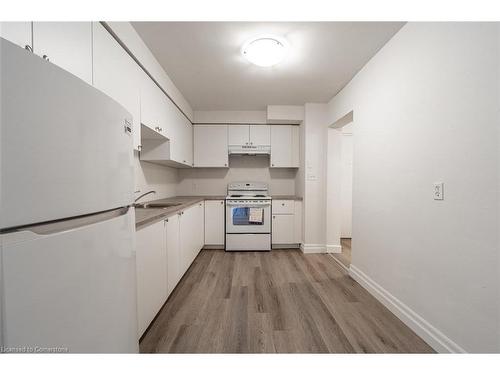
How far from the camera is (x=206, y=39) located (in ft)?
5.49

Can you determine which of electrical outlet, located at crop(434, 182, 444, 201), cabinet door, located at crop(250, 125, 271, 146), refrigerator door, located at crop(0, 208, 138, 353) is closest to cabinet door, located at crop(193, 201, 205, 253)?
cabinet door, located at crop(250, 125, 271, 146)

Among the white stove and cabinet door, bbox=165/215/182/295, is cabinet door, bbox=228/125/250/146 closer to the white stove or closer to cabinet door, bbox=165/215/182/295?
the white stove

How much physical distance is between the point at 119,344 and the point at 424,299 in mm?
1790

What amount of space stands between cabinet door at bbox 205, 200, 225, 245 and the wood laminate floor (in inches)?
29.4

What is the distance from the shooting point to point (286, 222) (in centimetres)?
328

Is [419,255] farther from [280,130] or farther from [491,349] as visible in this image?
[280,130]

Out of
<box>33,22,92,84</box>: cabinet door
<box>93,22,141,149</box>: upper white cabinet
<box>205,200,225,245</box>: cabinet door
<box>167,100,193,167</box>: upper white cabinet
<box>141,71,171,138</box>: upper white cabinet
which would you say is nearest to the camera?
<box>33,22,92,84</box>: cabinet door

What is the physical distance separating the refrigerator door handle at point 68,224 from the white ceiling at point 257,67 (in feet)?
5.17

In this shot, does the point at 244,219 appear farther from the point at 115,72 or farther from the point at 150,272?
the point at 115,72

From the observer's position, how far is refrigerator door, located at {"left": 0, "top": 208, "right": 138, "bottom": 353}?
15.9 inches

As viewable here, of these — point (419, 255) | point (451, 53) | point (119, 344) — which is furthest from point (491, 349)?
point (119, 344)

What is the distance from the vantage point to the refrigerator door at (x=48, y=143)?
40 cm

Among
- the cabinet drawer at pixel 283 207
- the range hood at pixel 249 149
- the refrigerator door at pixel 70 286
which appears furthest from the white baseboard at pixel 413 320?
the range hood at pixel 249 149

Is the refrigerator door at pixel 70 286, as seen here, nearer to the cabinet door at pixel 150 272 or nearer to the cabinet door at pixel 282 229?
the cabinet door at pixel 150 272
